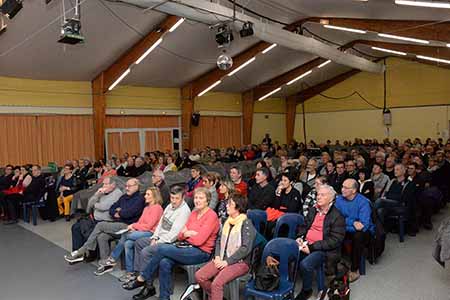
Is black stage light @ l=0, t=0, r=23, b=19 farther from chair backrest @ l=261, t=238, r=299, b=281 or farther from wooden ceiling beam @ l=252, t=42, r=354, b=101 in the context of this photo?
wooden ceiling beam @ l=252, t=42, r=354, b=101

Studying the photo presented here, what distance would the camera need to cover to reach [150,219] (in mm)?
4121

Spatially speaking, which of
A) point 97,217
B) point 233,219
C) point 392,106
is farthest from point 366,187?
point 392,106

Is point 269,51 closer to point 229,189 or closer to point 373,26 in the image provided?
point 373,26

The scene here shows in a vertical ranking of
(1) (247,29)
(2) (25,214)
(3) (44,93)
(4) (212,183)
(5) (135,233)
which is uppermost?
(1) (247,29)

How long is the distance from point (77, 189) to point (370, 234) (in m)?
5.77

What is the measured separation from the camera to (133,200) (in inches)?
180

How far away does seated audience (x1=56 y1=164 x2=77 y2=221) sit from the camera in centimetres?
712

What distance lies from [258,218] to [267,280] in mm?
1258

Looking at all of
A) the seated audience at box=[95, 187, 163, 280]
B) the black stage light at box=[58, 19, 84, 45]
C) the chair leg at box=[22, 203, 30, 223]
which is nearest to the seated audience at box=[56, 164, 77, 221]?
the chair leg at box=[22, 203, 30, 223]

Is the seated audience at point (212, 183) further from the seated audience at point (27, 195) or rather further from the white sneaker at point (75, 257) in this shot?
the seated audience at point (27, 195)

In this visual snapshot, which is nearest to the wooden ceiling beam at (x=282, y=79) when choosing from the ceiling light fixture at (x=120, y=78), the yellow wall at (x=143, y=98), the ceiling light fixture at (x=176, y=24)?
the yellow wall at (x=143, y=98)

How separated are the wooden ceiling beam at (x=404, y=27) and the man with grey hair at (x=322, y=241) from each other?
6.47m

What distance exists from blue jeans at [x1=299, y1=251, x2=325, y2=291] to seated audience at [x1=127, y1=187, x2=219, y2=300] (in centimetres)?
84

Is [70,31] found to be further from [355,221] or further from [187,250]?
[355,221]
